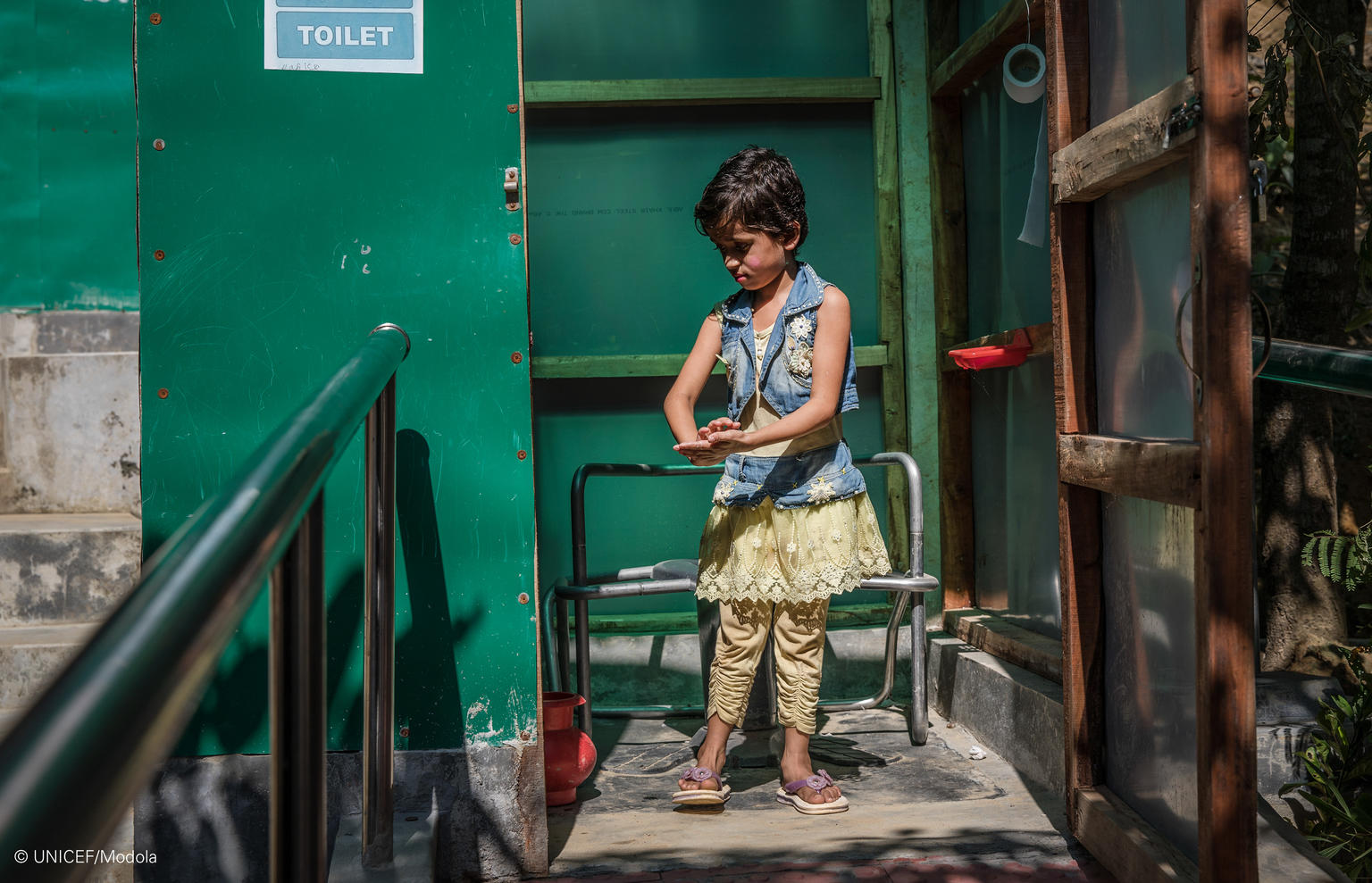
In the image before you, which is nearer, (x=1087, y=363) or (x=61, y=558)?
(x=1087, y=363)

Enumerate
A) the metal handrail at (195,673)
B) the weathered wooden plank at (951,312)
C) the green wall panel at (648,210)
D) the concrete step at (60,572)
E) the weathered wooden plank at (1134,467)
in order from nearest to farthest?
the metal handrail at (195,673), the weathered wooden plank at (1134,467), the concrete step at (60,572), the weathered wooden plank at (951,312), the green wall panel at (648,210)

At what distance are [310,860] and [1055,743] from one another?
231cm

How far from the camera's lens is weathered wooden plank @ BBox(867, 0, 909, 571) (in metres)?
4.14

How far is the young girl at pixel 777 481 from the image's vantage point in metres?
2.68

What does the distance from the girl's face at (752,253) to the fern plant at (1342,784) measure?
1689 millimetres

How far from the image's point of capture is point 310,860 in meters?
0.96

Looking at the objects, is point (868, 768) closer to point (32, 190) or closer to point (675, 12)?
point (675, 12)

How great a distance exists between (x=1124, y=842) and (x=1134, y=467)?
A: 0.72 m

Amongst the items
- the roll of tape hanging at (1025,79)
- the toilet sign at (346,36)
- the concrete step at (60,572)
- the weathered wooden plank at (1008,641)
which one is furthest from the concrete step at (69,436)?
the roll of tape hanging at (1025,79)

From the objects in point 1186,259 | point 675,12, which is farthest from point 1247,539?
point 675,12

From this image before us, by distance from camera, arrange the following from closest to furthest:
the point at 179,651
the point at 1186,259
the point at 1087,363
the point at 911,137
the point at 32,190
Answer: the point at 179,651
the point at 1186,259
the point at 1087,363
the point at 911,137
the point at 32,190

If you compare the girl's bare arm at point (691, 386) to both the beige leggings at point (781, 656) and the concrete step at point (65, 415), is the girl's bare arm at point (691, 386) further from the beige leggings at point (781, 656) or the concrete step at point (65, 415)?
the concrete step at point (65, 415)

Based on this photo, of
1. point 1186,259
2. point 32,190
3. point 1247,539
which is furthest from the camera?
point 32,190

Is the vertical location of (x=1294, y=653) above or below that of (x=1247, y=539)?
below
